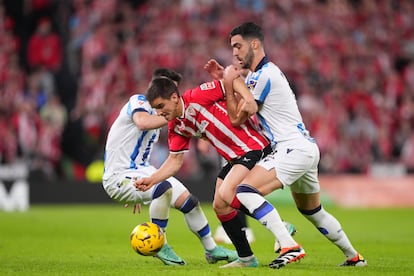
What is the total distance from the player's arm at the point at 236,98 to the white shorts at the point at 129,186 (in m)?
1.50

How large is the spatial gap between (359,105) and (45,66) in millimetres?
8207

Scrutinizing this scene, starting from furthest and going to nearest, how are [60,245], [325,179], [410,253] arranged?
[325,179]
[60,245]
[410,253]

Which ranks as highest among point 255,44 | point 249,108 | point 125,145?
point 255,44

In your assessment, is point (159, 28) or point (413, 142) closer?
point (413, 142)

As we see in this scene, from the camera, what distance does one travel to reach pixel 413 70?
79.3 ft

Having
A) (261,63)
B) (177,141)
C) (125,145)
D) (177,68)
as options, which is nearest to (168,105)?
(177,141)

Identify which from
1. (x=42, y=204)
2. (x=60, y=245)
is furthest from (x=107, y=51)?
(x=60, y=245)

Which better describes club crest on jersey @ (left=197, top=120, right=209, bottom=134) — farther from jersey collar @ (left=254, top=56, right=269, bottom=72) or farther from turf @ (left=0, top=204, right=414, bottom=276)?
turf @ (left=0, top=204, right=414, bottom=276)

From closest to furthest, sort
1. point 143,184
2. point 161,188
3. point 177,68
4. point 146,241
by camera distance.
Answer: point 146,241
point 143,184
point 161,188
point 177,68

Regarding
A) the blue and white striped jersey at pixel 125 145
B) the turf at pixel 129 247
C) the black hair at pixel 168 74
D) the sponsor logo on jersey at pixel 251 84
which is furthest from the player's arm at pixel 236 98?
the blue and white striped jersey at pixel 125 145

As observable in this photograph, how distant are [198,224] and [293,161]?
1636mm

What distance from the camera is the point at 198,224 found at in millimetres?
9500

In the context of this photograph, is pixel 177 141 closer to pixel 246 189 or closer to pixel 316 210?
pixel 246 189

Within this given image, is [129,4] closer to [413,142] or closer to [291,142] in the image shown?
[413,142]
